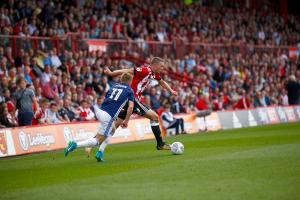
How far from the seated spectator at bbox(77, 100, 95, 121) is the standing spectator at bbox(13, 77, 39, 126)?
347 centimetres

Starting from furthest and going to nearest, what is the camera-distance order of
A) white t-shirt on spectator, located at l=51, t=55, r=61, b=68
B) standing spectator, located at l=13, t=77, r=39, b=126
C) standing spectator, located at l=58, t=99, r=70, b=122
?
white t-shirt on spectator, located at l=51, t=55, r=61, b=68, standing spectator, located at l=58, t=99, r=70, b=122, standing spectator, located at l=13, t=77, r=39, b=126

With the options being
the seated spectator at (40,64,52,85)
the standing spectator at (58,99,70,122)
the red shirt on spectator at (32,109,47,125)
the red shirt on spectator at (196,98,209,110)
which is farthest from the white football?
the red shirt on spectator at (196,98,209,110)

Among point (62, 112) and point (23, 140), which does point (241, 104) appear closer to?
point (62, 112)

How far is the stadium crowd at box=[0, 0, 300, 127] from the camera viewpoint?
24.4 metres

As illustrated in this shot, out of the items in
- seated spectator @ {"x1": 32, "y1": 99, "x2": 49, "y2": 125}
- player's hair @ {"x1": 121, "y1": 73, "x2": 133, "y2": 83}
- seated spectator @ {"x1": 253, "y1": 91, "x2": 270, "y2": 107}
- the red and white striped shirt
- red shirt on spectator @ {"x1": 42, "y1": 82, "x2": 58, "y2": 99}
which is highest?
player's hair @ {"x1": 121, "y1": 73, "x2": 133, "y2": 83}

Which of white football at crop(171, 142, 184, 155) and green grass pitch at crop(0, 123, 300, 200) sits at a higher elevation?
green grass pitch at crop(0, 123, 300, 200)

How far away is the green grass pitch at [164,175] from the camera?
1030 centimetres

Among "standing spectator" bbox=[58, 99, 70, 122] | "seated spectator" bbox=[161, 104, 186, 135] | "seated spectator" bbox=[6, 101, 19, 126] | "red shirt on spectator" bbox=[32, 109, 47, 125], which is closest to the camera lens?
"seated spectator" bbox=[6, 101, 19, 126]

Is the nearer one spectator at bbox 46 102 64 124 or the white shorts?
the white shorts

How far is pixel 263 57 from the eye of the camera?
4041 centimetres

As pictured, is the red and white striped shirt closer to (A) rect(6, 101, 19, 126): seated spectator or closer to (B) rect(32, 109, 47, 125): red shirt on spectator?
A: (A) rect(6, 101, 19, 126): seated spectator

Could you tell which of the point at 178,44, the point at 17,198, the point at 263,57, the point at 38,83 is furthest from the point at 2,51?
the point at 263,57

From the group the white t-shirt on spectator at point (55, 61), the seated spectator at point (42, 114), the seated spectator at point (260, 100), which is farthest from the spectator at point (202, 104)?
the seated spectator at point (42, 114)

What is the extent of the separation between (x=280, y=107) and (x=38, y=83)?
1444 centimetres
